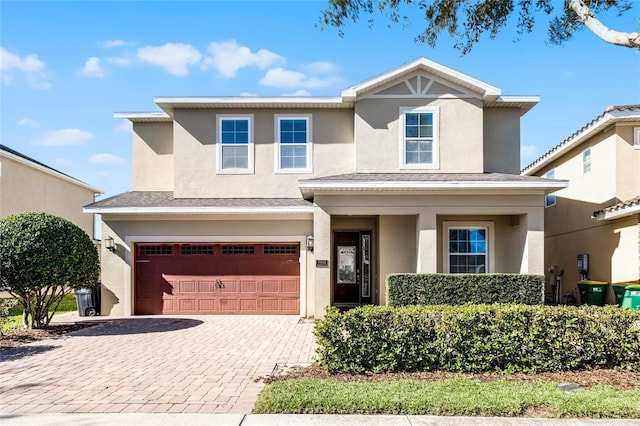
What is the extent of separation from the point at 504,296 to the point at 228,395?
7901 mm

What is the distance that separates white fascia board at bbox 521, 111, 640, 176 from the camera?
13.3 metres

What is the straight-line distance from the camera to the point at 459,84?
13.5 metres

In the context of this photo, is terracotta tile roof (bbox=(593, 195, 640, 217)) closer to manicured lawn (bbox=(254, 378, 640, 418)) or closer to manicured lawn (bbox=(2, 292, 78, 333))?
manicured lawn (bbox=(254, 378, 640, 418))

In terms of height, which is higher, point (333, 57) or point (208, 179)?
point (333, 57)

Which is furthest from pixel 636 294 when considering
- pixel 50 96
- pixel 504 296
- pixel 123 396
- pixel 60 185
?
pixel 60 185

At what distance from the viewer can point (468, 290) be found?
36.7ft

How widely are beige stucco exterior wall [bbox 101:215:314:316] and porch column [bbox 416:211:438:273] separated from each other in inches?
132

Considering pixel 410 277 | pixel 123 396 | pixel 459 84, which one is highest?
pixel 459 84

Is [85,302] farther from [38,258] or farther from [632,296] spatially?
[632,296]

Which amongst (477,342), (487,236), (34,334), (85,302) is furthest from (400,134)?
(34,334)

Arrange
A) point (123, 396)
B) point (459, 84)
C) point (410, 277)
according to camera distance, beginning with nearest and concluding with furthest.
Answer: point (123, 396)
point (410, 277)
point (459, 84)

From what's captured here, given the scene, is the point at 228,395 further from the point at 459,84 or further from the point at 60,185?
the point at 60,185

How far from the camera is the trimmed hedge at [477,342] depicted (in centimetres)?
667

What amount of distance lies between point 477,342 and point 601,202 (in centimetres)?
1041
